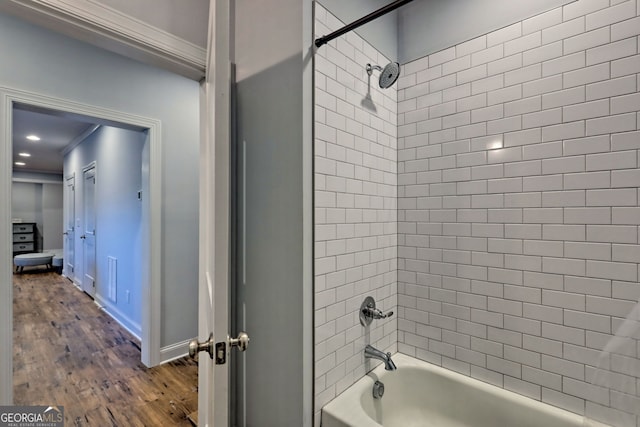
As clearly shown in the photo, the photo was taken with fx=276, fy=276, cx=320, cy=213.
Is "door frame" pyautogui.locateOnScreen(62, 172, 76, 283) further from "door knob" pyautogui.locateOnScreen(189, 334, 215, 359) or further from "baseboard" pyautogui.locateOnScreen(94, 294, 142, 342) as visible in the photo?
"door knob" pyautogui.locateOnScreen(189, 334, 215, 359)

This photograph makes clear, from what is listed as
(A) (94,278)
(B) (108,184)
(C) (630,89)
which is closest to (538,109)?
(C) (630,89)

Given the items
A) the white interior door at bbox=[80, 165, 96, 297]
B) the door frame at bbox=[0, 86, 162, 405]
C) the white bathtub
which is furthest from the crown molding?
the white interior door at bbox=[80, 165, 96, 297]

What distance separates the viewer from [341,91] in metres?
1.36

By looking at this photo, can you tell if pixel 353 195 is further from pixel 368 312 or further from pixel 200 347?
pixel 200 347

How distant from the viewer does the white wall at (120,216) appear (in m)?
3.05

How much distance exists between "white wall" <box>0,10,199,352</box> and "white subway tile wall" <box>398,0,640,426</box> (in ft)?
6.55

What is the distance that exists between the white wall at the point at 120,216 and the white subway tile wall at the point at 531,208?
8.56ft

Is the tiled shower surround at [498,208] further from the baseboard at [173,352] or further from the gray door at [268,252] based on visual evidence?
the baseboard at [173,352]

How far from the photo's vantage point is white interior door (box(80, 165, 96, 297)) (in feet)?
14.3

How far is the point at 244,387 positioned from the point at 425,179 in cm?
157

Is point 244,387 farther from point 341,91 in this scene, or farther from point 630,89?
point 630,89

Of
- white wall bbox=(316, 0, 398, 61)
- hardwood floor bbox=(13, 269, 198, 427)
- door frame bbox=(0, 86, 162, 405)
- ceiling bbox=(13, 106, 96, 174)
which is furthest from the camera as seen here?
ceiling bbox=(13, 106, 96, 174)
